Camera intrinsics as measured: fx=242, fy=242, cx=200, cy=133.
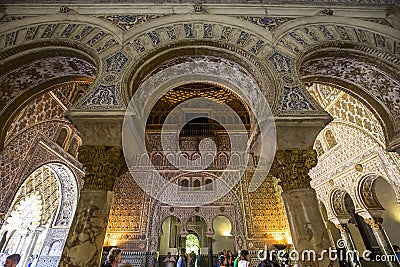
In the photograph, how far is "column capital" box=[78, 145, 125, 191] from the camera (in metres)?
3.25

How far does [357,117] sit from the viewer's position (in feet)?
21.6

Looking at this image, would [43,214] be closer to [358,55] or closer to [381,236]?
[358,55]

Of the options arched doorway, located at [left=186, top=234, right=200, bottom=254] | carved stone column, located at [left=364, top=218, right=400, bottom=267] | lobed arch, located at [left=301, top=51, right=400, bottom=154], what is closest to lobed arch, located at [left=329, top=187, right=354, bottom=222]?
carved stone column, located at [left=364, top=218, right=400, bottom=267]

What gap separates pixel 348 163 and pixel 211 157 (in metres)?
5.75

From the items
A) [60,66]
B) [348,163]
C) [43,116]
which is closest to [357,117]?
[348,163]

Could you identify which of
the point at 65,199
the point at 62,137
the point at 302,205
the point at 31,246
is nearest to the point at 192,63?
the point at 302,205

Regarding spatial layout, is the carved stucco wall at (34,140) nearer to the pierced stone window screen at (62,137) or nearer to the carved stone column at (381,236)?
the pierced stone window screen at (62,137)

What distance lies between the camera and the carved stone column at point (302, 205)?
2.93 m

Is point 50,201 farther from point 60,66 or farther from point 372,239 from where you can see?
point 372,239

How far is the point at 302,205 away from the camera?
3.20m

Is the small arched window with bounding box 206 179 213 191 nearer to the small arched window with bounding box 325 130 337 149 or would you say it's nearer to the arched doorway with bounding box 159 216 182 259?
the small arched window with bounding box 325 130 337 149

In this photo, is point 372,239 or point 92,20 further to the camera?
point 372,239

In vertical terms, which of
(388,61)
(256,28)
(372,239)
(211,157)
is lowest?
(372,239)

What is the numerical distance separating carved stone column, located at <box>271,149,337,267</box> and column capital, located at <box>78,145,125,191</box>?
7.64 ft
